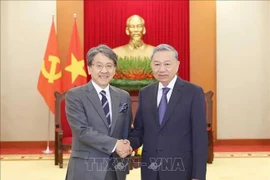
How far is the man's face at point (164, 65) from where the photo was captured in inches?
110

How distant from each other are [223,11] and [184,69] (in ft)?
4.06

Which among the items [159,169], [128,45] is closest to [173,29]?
[128,45]

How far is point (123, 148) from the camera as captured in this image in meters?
2.72

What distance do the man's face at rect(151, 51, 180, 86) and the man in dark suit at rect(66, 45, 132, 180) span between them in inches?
9.6

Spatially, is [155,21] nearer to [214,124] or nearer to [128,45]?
[128,45]

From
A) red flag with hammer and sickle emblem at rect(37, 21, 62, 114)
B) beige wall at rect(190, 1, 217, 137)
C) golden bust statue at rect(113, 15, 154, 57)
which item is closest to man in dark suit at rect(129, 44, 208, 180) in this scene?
red flag with hammer and sickle emblem at rect(37, 21, 62, 114)

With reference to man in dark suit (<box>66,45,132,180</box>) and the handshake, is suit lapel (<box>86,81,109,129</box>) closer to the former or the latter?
man in dark suit (<box>66,45,132,180</box>)

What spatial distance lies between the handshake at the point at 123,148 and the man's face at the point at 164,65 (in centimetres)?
43

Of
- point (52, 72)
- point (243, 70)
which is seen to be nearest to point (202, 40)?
point (243, 70)

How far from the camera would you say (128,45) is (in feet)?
27.1

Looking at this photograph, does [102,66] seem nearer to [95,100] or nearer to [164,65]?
[95,100]

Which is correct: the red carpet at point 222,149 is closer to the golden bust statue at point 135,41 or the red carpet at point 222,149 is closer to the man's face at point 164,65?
the golden bust statue at point 135,41

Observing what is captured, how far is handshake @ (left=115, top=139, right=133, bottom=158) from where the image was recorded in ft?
8.91

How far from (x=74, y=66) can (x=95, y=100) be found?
5.03 meters
